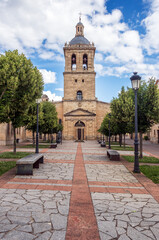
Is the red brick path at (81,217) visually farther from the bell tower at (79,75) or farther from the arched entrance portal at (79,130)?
the bell tower at (79,75)

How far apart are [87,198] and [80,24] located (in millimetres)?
54190

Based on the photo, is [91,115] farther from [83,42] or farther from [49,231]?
[49,231]

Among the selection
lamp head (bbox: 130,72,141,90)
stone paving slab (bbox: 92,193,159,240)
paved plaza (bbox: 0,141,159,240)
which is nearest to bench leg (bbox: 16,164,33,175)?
paved plaza (bbox: 0,141,159,240)

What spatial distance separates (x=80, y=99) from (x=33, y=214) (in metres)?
42.2

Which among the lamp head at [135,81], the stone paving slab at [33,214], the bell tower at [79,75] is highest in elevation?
the bell tower at [79,75]

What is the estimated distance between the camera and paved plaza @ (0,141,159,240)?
3029 millimetres

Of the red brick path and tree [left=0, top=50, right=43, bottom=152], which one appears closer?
the red brick path

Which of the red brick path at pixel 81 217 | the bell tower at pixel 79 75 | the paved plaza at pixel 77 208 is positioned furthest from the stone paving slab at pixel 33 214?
the bell tower at pixel 79 75

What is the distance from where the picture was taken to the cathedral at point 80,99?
43.8 metres

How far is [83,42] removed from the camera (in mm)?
46594

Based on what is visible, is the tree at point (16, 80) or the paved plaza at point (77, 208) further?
the tree at point (16, 80)

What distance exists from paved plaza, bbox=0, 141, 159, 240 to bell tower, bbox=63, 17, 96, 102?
130 feet

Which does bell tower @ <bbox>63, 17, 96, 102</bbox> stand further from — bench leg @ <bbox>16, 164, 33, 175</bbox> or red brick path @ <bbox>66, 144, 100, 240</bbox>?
red brick path @ <bbox>66, 144, 100, 240</bbox>

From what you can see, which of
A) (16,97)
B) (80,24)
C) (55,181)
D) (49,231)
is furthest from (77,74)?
(49,231)
